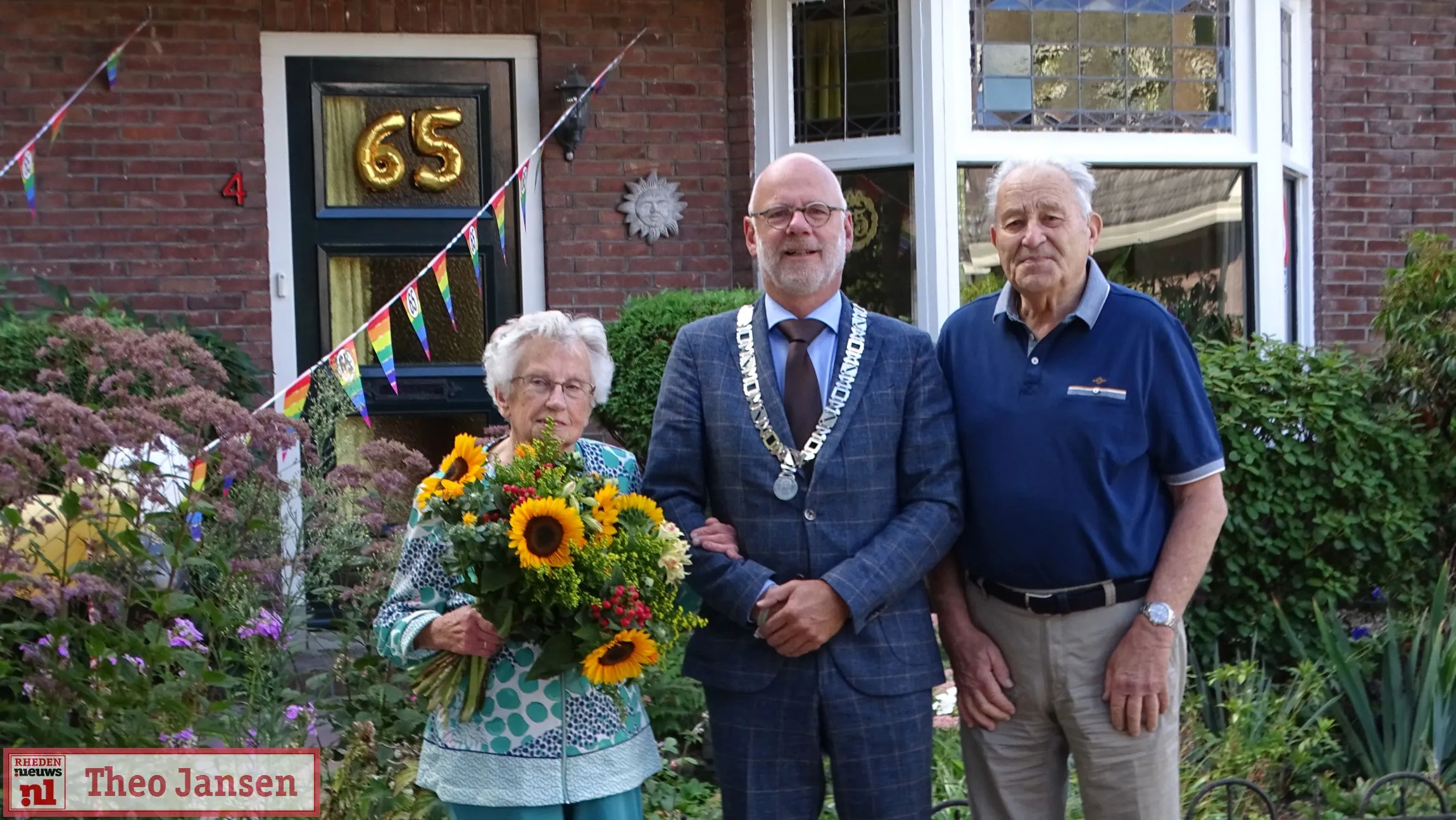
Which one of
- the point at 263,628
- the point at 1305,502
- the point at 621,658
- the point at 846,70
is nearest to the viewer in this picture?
the point at 621,658

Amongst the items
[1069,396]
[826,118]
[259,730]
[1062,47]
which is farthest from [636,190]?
[1069,396]

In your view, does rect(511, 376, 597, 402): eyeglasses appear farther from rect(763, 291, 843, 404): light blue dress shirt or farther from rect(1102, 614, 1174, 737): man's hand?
rect(1102, 614, 1174, 737): man's hand

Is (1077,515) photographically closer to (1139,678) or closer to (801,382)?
(1139,678)

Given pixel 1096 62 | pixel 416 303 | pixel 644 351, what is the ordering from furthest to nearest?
pixel 1096 62
pixel 644 351
pixel 416 303

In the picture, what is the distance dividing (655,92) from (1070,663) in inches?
194

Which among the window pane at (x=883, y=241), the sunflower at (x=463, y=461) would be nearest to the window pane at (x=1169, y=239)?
the window pane at (x=883, y=241)

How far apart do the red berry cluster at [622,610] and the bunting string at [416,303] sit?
8.71 feet

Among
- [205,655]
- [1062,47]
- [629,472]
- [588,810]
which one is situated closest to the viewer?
[588,810]

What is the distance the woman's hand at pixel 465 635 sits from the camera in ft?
9.27

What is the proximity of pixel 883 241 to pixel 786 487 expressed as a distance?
14.1 ft

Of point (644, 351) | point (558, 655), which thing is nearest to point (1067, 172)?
point (558, 655)

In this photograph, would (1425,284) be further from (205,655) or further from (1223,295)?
(205,655)

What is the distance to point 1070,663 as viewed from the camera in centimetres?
306

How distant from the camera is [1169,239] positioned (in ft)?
23.9
